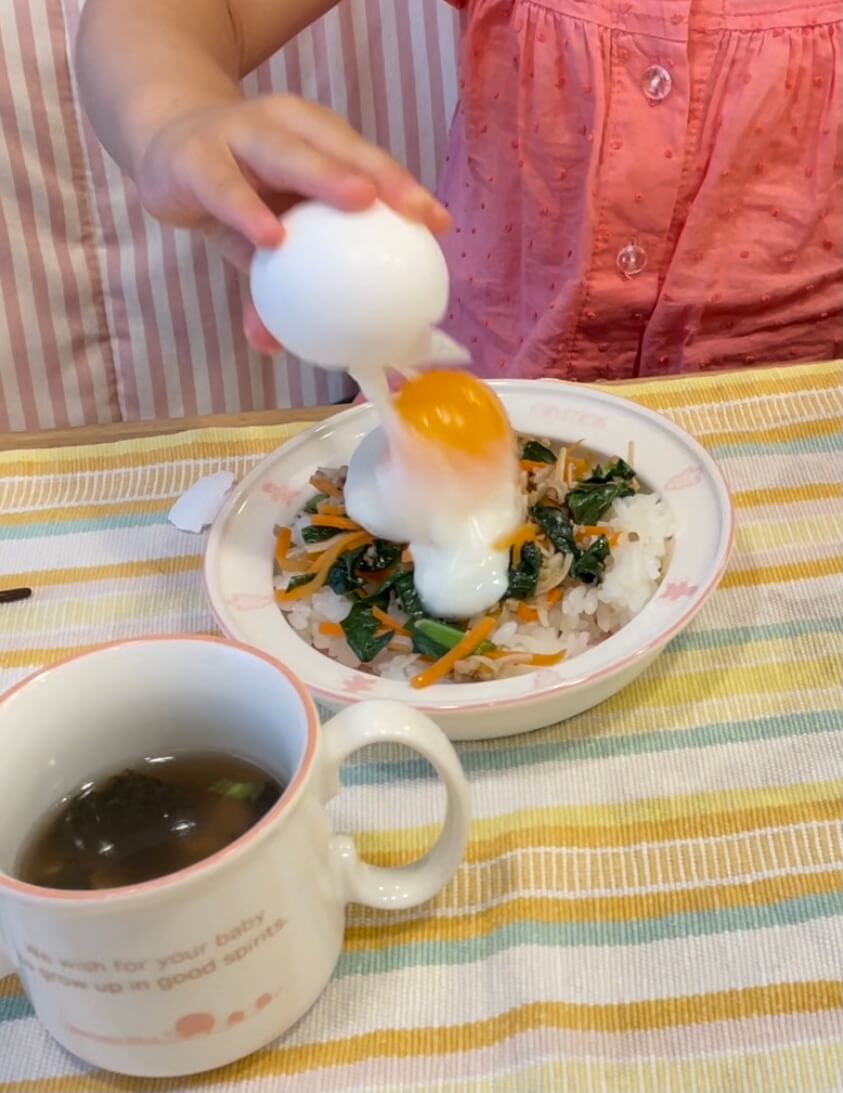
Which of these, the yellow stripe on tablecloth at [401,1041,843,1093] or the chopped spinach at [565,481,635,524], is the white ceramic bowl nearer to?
the chopped spinach at [565,481,635,524]

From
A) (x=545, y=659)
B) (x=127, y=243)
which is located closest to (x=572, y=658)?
(x=545, y=659)

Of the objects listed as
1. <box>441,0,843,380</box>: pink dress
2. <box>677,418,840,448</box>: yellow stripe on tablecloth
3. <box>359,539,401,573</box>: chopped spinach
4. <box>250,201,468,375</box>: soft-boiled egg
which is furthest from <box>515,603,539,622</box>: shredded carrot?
<box>441,0,843,380</box>: pink dress

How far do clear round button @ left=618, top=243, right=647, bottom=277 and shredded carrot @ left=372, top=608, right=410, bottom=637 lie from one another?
1.99 ft

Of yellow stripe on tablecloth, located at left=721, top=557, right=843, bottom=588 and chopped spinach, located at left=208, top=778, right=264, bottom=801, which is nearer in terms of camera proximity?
chopped spinach, located at left=208, top=778, right=264, bottom=801

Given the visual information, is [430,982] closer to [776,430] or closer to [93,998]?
[93,998]

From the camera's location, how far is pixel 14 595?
87 cm

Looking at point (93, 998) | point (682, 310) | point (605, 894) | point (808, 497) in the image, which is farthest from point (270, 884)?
point (682, 310)

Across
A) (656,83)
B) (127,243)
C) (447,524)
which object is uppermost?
(656,83)

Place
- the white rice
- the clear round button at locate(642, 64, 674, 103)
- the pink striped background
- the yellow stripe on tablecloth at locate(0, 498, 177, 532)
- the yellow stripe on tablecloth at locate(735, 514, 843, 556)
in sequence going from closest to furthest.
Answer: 1. the white rice
2. the yellow stripe on tablecloth at locate(735, 514, 843, 556)
3. the yellow stripe on tablecloth at locate(0, 498, 177, 532)
4. the clear round button at locate(642, 64, 674, 103)
5. the pink striped background

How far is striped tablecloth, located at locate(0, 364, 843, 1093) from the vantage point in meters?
0.54

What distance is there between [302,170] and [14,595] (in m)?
0.42

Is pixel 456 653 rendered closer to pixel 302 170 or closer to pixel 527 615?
pixel 527 615

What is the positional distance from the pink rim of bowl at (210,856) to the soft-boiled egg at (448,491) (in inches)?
9.0

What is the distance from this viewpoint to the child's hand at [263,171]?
65cm
